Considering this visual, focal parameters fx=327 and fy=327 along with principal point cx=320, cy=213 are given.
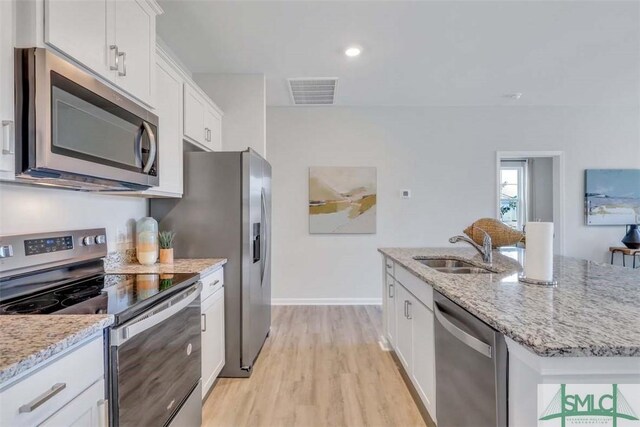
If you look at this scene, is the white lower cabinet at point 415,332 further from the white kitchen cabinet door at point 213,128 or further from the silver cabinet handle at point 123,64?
the white kitchen cabinet door at point 213,128

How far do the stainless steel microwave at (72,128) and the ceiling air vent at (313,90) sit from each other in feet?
7.39

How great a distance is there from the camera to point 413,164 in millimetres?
4484

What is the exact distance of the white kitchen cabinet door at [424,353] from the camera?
1.70 meters

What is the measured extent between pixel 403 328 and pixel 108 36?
2.37 metres

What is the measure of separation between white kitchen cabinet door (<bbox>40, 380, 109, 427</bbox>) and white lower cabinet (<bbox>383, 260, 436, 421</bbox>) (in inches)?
56.4

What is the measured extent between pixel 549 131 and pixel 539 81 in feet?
3.85

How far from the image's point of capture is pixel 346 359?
275 cm

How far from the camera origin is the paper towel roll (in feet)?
4.70

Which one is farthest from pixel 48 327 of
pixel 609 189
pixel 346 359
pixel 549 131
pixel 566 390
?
pixel 609 189

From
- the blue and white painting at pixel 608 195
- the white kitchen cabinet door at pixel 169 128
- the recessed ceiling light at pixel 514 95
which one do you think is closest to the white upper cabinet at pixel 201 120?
the white kitchen cabinet door at pixel 169 128

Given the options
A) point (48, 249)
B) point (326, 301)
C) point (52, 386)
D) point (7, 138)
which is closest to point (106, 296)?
point (48, 249)

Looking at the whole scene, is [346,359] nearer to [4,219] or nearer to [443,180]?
[4,219]

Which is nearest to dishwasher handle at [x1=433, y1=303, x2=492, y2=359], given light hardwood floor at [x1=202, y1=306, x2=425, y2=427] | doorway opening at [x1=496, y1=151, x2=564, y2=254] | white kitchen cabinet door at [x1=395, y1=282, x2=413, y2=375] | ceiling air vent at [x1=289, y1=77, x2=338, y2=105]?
white kitchen cabinet door at [x1=395, y1=282, x2=413, y2=375]

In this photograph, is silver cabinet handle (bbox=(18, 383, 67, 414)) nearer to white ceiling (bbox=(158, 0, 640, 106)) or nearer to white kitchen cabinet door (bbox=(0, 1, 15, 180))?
white kitchen cabinet door (bbox=(0, 1, 15, 180))
